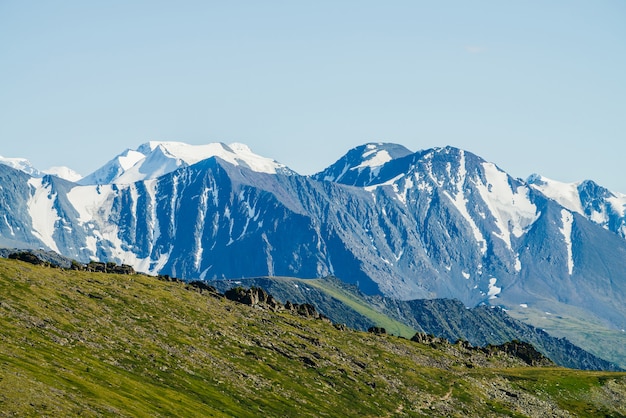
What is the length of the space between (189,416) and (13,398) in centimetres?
3889

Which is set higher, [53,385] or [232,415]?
[53,385]

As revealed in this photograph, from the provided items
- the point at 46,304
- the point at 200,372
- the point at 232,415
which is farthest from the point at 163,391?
the point at 46,304

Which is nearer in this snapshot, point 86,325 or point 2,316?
point 2,316

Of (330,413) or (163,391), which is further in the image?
(330,413)

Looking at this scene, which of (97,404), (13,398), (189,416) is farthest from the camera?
(189,416)

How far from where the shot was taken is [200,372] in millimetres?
188125

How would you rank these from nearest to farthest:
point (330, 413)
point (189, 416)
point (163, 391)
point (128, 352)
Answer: point (189, 416) → point (163, 391) → point (128, 352) → point (330, 413)

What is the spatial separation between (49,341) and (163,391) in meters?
21.5

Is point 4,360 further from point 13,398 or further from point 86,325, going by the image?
point 86,325

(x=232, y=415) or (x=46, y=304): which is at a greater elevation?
(x=46, y=304)

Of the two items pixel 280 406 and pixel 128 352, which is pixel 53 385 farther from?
pixel 280 406

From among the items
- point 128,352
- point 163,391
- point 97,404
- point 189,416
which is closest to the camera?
point 97,404

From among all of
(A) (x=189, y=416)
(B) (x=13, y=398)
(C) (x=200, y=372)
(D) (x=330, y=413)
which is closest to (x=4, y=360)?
(B) (x=13, y=398)

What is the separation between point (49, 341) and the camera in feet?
542
